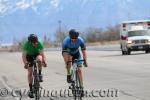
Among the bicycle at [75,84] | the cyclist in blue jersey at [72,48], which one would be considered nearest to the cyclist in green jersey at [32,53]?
the cyclist in blue jersey at [72,48]

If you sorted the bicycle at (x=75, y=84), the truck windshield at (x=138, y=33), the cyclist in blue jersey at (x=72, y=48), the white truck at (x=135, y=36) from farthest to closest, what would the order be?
the truck windshield at (x=138, y=33), the white truck at (x=135, y=36), the cyclist in blue jersey at (x=72, y=48), the bicycle at (x=75, y=84)

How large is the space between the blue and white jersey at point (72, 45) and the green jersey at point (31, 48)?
980 millimetres

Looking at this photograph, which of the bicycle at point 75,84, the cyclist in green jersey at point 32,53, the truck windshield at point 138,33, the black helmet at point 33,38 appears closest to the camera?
the bicycle at point 75,84

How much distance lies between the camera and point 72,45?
15.3 m

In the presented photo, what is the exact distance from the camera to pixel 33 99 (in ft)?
54.3

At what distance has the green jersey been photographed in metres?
16.2

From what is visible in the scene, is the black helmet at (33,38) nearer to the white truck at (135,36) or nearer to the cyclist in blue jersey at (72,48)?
the cyclist in blue jersey at (72,48)

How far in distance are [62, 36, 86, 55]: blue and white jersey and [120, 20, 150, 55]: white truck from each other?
3112 cm

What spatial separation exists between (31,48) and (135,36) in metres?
31.4

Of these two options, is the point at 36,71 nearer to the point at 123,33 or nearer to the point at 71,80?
the point at 71,80

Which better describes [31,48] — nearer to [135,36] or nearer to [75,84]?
[75,84]

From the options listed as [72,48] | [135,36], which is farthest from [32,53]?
[135,36]

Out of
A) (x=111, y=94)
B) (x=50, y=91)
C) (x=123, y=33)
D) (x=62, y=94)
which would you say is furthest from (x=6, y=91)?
(x=123, y=33)

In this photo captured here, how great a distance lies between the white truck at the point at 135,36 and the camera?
46.5 meters
